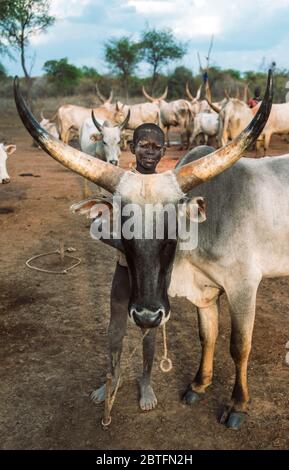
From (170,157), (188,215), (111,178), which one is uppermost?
(111,178)

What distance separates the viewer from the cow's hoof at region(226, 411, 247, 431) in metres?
2.98

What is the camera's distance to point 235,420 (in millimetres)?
2998

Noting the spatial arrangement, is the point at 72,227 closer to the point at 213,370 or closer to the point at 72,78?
the point at 213,370

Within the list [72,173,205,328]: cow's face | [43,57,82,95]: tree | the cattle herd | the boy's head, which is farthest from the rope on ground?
[43,57,82,95]: tree

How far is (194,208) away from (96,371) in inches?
66.6

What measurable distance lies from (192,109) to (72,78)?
900 inches

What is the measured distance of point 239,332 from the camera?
2.96 m

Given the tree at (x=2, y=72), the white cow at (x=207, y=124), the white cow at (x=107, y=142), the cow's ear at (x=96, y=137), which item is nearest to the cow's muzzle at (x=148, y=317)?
the white cow at (x=107, y=142)

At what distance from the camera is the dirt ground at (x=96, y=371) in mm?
2902

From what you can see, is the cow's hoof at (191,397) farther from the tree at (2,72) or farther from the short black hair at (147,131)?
the tree at (2,72)

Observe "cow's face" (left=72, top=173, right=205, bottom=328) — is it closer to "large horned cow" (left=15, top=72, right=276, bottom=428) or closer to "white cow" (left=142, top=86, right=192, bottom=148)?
"large horned cow" (left=15, top=72, right=276, bottom=428)

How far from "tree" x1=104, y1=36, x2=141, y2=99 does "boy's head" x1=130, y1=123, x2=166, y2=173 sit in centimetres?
3083

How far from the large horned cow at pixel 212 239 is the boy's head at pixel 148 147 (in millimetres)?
314
